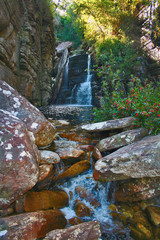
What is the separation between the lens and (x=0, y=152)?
175cm

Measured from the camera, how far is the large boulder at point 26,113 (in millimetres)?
2826

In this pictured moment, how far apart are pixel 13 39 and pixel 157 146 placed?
26.9 feet

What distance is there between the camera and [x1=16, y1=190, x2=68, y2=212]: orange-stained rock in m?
1.90

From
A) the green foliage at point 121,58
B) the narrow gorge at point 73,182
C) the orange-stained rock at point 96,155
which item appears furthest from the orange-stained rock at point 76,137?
the green foliage at point 121,58

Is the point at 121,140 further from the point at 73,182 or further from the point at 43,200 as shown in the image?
the point at 43,200

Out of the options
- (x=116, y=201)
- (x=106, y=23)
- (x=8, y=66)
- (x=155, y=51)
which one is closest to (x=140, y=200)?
(x=116, y=201)

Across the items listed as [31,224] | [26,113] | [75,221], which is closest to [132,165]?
[75,221]

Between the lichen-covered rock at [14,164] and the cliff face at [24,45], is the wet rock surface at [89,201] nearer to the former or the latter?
the lichen-covered rock at [14,164]

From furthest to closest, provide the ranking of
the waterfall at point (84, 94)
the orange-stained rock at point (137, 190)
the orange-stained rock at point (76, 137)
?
the waterfall at point (84, 94) < the orange-stained rock at point (76, 137) < the orange-stained rock at point (137, 190)

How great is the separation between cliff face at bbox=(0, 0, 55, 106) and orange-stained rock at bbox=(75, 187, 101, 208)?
5.68 m

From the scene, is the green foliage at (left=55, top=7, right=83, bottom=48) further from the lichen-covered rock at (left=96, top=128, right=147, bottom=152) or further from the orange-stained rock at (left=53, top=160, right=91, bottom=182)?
the orange-stained rock at (left=53, top=160, right=91, bottom=182)

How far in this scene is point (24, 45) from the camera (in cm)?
844

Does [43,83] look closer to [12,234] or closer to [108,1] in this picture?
[108,1]

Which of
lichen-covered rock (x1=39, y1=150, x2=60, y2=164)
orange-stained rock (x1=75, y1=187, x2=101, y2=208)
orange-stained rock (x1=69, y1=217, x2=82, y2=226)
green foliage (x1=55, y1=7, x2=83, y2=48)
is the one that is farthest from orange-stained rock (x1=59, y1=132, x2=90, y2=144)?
green foliage (x1=55, y1=7, x2=83, y2=48)
